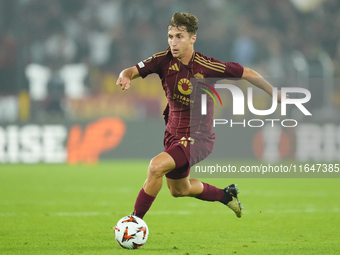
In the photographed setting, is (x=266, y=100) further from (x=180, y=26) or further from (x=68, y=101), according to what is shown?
(x=180, y=26)

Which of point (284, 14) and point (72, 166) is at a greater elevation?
point (284, 14)

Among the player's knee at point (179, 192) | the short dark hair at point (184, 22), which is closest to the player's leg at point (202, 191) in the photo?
the player's knee at point (179, 192)

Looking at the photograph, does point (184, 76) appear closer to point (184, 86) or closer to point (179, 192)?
point (184, 86)

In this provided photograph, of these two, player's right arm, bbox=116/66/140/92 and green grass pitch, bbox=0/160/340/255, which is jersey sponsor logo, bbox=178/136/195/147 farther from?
green grass pitch, bbox=0/160/340/255

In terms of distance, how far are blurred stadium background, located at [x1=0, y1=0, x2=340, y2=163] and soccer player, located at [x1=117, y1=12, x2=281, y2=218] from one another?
9.13m

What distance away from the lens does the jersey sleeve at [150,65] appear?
4.91m

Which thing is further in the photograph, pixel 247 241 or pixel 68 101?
pixel 68 101

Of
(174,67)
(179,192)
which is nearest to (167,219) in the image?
(179,192)

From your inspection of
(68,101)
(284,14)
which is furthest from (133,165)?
(284,14)

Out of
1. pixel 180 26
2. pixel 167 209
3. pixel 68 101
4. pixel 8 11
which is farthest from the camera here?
pixel 8 11

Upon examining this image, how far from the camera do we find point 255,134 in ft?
47.4

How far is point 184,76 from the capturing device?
193 inches

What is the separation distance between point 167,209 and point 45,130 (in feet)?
25.5

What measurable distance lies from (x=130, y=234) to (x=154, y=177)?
512 millimetres
